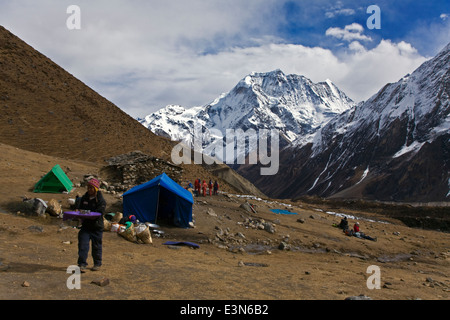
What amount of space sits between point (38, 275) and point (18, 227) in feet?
18.3

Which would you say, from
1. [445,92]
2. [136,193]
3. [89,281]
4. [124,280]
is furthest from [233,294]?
[445,92]

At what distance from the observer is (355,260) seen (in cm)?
1566

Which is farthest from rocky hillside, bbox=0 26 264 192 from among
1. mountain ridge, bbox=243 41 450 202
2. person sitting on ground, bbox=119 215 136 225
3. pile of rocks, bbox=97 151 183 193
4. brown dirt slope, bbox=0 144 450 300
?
mountain ridge, bbox=243 41 450 202

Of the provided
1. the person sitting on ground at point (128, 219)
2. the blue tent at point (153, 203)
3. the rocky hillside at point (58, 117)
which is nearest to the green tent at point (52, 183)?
the blue tent at point (153, 203)

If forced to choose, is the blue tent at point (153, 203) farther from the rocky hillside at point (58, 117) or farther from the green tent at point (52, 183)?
the rocky hillside at point (58, 117)

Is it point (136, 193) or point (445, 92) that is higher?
point (445, 92)

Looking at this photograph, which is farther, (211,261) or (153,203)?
(153,203)

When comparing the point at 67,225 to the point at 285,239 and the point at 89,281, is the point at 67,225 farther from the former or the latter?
the point at 285,239

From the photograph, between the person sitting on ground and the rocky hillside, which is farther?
the rocky hillside

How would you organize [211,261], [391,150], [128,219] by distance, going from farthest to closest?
[391,150] < [128,219] < [211,261]

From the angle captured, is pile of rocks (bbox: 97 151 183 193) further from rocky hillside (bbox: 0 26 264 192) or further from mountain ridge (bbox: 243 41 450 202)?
mountain ridge (bbox: 243 41 450 202)

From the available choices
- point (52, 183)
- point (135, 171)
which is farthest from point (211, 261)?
point (135, 171)

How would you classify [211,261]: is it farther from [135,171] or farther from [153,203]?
[135,171]

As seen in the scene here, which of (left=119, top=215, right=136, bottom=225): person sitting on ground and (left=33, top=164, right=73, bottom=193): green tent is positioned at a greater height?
(left=33, top=164, right=73, bottom=193): green tent
